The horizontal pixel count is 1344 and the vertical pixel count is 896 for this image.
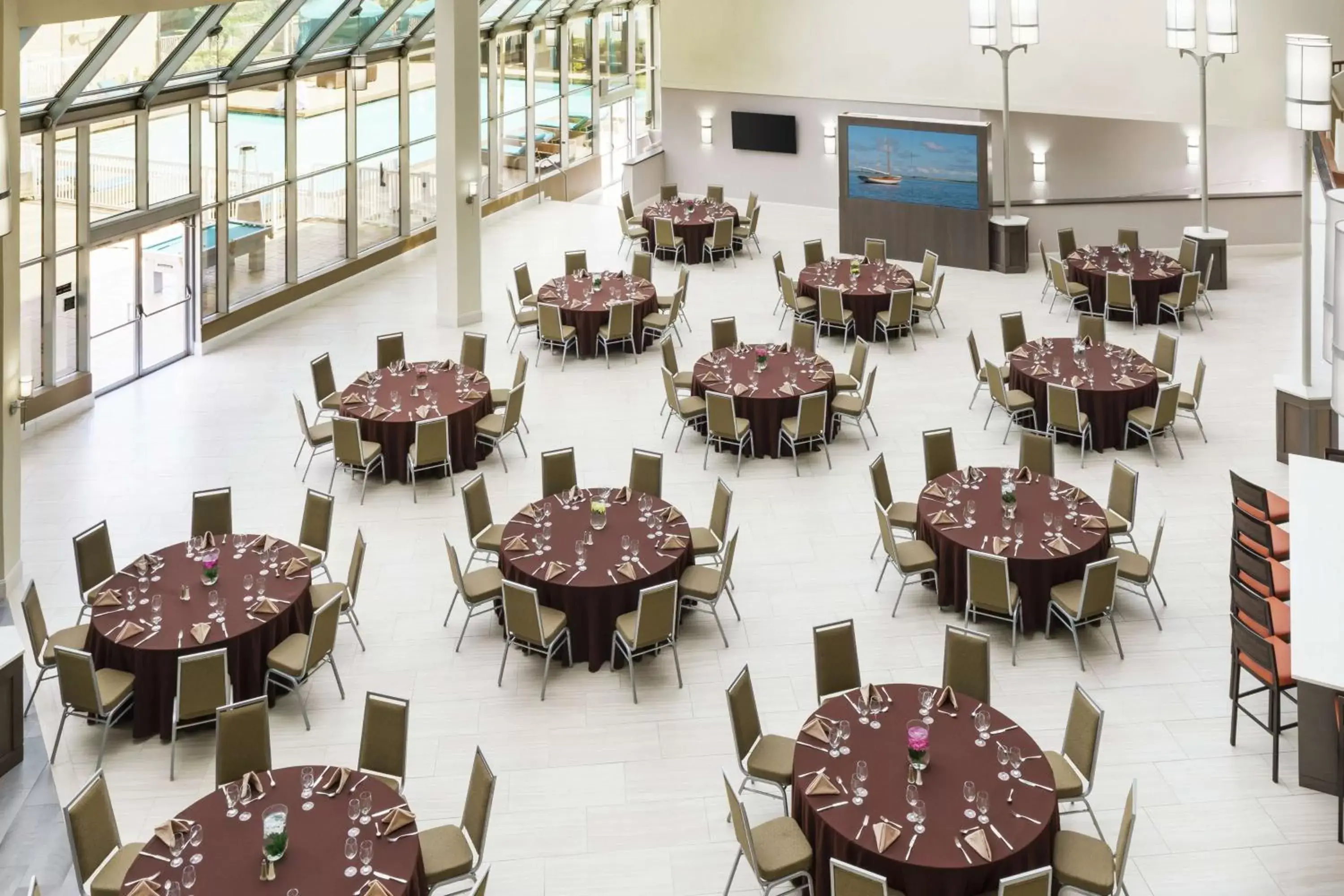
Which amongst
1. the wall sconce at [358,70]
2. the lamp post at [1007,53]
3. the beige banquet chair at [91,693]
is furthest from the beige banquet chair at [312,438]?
the lamp post at [1007,53]

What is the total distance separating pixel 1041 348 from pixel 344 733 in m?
8.06

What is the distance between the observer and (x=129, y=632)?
322 inches

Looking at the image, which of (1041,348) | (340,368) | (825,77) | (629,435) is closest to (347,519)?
(629,435)

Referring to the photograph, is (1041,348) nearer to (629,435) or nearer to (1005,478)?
(1005,478)

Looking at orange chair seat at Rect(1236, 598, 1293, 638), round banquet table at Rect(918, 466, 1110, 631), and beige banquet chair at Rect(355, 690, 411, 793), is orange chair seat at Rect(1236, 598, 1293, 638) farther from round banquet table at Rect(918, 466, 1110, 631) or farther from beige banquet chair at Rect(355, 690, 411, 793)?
beige banquet chair at Rect(355, 690, 411, 793)

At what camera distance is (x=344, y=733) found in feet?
27.1

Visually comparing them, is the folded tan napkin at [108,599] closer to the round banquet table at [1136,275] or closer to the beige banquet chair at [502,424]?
the beige banquet chair at [502,424]

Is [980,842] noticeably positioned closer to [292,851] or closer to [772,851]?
[772,851]

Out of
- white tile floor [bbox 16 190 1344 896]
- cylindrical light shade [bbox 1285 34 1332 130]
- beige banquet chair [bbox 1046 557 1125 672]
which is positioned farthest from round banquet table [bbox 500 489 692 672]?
cylindrical light shade [bbox 1285 34 1332 130]

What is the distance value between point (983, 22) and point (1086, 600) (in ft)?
37.1

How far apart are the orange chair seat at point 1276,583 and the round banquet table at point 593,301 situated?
314 inches

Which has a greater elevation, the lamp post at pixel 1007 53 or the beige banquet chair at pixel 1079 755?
the lamp post at pixel 1007 53

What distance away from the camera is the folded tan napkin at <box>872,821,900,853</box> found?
243 inches

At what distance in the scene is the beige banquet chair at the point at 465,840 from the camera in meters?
6.52
